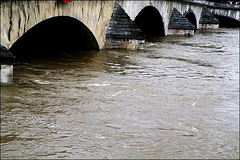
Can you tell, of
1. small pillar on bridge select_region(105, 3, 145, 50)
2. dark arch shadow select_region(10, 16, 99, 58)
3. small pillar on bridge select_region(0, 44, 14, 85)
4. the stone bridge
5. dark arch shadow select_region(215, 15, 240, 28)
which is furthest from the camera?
dark arch shadow select_region(215, 15, 240, 28)

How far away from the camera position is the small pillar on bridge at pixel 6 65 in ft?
17.7

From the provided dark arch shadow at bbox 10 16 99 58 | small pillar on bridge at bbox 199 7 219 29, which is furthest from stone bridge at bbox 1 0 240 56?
small pillar on bridge at bbox 199 7 219 29

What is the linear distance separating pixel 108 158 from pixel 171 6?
15.9 m

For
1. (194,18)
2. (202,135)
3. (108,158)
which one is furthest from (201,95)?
(194,18)

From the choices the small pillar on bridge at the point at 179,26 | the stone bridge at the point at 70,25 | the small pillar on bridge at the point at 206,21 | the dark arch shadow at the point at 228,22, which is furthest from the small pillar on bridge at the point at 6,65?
the dark arch shadow at the point at 228,22

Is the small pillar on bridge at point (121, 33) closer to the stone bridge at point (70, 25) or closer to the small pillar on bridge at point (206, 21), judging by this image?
the stone bridge at point (70, 25)

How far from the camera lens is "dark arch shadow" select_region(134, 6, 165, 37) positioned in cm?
1716

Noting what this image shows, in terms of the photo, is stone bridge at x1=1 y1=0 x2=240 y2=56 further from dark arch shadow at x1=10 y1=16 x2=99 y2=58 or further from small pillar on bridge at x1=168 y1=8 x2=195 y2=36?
small pillar on bridge at x1=168 y1=8 x2=195 y2=36

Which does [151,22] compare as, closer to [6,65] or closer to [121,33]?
[121,33]

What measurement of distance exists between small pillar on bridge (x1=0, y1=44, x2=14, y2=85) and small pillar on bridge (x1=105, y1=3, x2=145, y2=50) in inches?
208

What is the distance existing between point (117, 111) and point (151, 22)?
14010 millimetres

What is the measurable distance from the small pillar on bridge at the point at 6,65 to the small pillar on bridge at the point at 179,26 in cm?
1356

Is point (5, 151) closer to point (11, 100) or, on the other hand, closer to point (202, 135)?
point (11, 100)

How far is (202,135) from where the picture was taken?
13.4 ft
